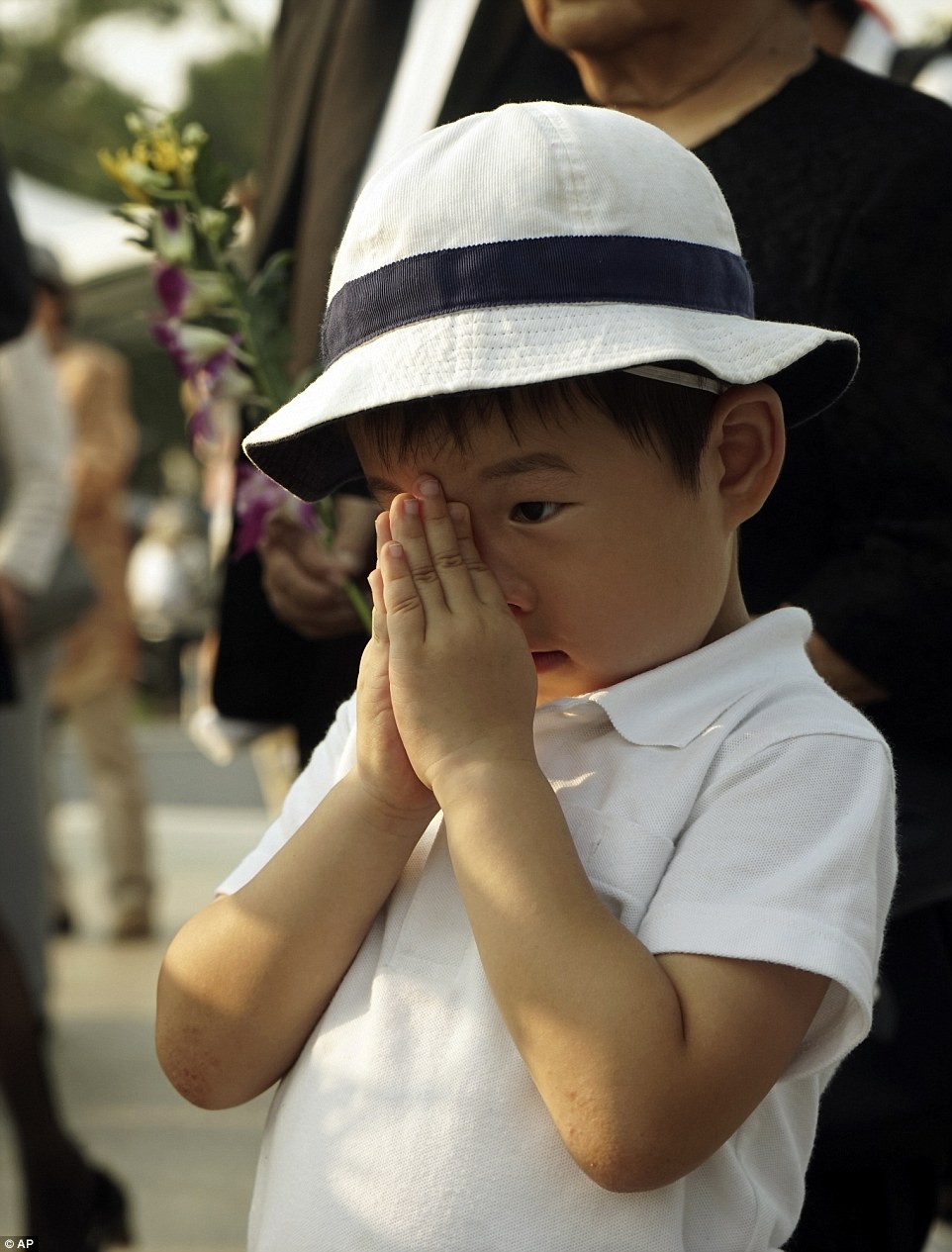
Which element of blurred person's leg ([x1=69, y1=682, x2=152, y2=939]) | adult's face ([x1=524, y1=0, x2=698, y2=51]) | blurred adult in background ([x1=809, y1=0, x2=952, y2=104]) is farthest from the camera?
blurred person's leg ([x1=69, y1=682, x2=152, y2=939])

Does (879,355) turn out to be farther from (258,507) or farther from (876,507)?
(258,507)

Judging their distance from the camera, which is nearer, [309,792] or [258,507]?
[309,792]

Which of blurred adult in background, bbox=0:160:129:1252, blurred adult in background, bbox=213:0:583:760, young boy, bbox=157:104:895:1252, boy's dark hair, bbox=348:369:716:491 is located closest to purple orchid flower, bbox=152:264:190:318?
blurred adult in background, bbox=213:0:583:760

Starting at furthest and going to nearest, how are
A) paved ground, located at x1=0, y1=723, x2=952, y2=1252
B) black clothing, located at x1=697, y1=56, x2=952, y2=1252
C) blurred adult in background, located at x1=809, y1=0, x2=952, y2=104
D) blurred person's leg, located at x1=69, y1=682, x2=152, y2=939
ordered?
blurred person's leg, located at x1=69, y1=682, x2=152, y2=939
paved ground, located at x1=0, y1=723, x2=952, y2=1252
blurred adult in background, located at x1=809, y1=0, x2=952, y2=104
black clothing, located at x1=697, y1=56, x2=952, y2=1252

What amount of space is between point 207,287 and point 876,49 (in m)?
1.48

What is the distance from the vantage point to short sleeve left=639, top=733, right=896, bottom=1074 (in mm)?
1265

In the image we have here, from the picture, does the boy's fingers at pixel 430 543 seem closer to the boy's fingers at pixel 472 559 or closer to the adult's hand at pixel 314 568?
the boy's fingers at pixel 472 559

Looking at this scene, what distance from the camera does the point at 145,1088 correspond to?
14.0 feet

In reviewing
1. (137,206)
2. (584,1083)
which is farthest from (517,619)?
(137,206)

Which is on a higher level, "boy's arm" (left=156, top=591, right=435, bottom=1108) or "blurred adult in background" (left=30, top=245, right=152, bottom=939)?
"boy's arm" (left=156, top=591, right=435, bottom=1108)

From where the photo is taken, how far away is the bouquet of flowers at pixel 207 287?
2.04 metres

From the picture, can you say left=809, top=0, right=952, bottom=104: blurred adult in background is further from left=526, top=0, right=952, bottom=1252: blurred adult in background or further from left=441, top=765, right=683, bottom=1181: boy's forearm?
left=441, top=765, right=683, bottom=1181: boy's forearm

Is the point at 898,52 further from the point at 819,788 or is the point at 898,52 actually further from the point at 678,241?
the point at 819,788

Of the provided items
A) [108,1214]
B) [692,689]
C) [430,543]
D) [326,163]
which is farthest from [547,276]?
[108,1214]
